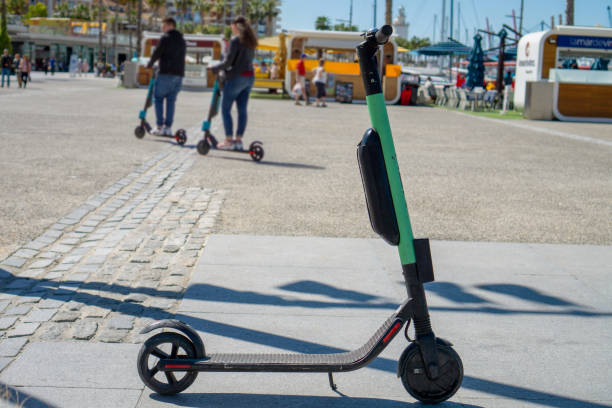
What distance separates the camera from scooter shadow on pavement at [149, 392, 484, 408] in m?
2.65

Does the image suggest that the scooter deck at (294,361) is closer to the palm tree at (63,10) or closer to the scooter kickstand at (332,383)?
the scooter kickstand at (332,383)

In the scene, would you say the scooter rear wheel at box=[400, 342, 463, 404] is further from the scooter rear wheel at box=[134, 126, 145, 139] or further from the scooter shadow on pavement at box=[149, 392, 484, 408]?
the scooter rear wheel at box=[134, 126, 145, 139]

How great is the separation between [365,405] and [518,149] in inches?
434

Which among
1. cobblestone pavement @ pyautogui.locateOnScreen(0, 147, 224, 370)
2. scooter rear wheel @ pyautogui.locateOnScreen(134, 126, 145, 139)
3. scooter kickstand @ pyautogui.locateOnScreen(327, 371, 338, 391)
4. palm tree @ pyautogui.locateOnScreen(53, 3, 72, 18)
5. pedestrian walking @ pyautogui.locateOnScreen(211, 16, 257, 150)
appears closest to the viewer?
scooter kickstand @ pyautogui.locateOnScreen(327, 371, 338, 391)

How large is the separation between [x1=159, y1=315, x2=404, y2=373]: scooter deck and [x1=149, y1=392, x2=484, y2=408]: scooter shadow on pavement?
130 mm

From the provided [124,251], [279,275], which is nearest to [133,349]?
[279,275]

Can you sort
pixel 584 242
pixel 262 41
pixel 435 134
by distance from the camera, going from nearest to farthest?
pixel 584 242
pixel 435 134
pixel 262 41

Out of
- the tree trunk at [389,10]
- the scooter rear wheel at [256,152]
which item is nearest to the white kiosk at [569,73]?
the tree trunk at [389,10]

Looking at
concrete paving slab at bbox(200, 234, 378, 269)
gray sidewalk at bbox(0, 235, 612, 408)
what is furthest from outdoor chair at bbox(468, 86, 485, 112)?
concrete paving slab at bbox(200, 234, 378, 269)

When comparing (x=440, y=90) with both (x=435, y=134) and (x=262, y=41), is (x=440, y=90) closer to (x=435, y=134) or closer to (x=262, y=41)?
(x=262, y=41)

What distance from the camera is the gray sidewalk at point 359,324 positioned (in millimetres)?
2756

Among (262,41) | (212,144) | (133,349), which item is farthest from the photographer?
(262,41)

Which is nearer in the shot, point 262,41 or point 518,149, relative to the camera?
point 518,149

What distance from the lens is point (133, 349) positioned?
10.2ft
